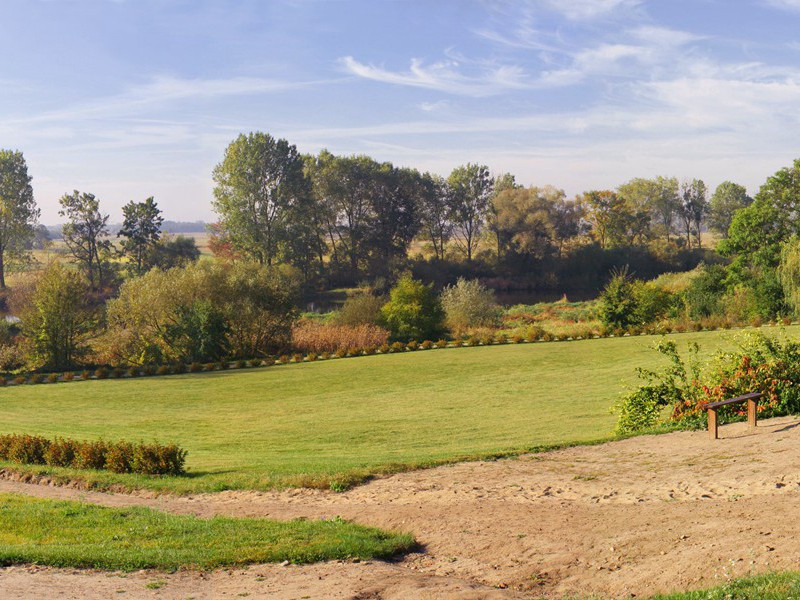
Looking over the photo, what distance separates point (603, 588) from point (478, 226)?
80.9 metres

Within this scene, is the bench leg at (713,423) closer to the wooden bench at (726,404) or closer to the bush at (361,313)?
the wooden bench at (726,404)

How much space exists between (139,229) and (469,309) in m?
38.8

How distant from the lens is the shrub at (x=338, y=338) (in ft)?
136

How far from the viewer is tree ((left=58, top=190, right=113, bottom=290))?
73000 millimetres

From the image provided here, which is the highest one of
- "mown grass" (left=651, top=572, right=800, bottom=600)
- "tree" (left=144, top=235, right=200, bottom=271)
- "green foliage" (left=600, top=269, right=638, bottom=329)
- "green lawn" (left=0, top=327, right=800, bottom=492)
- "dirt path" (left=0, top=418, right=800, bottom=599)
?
"tree" (left=144, top=235, right=200, bottom=271)

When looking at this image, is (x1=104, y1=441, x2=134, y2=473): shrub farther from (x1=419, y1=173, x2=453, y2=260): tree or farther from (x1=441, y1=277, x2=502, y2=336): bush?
(x1=419, y1=173, x2=453, y2=260): tree

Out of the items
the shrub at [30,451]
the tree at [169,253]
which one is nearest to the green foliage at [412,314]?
the shrub at [30,451]

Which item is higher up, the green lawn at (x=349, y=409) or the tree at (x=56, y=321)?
the tree at (x=56, y=321)

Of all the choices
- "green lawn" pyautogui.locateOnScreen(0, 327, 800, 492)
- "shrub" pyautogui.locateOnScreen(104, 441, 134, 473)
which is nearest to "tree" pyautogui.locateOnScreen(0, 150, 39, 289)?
"green lawn" pyautogui.locateOnScreen(0, 327, 800, 492)

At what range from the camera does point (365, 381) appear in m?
29.2

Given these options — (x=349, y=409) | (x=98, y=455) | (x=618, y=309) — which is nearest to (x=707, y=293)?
(x=618, y=309)

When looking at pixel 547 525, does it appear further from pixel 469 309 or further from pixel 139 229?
pixel 139 229

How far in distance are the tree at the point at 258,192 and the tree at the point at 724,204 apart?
5946 centimetres

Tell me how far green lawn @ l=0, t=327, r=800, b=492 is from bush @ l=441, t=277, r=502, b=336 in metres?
12.7
